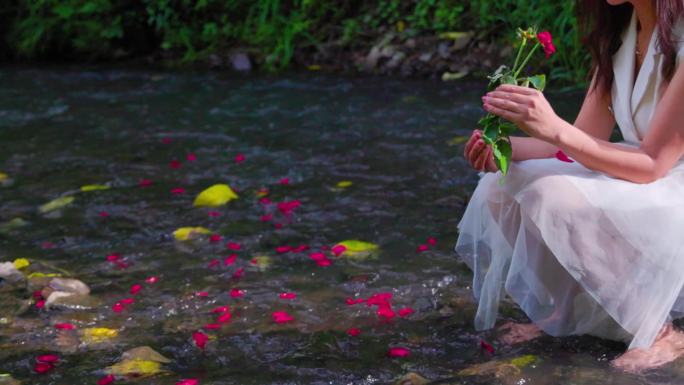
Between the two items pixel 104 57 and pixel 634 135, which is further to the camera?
pixel 104 57

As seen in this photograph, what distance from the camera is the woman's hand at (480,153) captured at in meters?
2.64

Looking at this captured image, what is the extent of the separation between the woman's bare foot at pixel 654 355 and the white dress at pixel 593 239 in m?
0.04

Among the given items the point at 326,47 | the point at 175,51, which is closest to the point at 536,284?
the point at 326,47

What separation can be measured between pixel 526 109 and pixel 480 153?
263 millimetres

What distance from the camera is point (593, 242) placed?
2.51m

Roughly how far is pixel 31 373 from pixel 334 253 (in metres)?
1.33

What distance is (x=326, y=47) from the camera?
8.41 meters

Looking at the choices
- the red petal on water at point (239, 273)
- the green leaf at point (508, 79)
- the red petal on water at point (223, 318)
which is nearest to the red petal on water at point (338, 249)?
the red petal on water at point (239, 273)

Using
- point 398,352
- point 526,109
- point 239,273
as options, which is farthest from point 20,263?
point 526,109

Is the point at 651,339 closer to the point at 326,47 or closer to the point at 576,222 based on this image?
the point at 576,222

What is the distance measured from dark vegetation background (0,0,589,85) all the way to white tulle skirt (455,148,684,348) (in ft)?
13.9

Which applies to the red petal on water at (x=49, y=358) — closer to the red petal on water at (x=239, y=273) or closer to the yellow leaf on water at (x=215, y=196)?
the red petal on water at (x=239, y=273)

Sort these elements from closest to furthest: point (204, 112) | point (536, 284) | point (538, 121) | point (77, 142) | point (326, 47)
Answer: point (538, 121) → point (536, 284) → point (77, 142) → point (204, 112) → point (326, 47)

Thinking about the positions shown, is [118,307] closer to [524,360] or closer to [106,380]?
[106,380]
